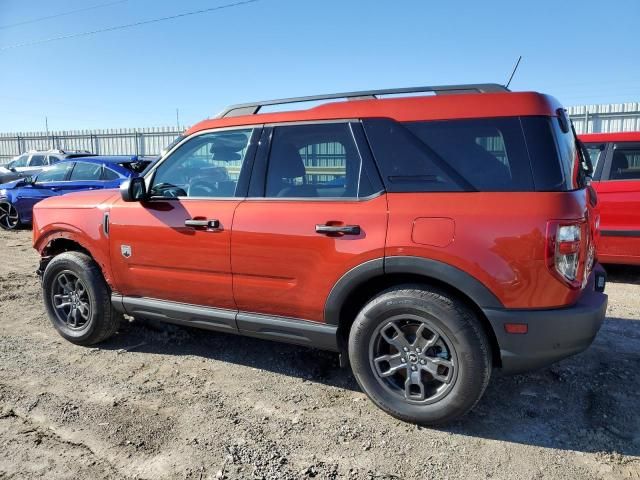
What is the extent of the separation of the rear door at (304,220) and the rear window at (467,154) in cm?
15

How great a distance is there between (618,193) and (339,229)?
457 centimetres

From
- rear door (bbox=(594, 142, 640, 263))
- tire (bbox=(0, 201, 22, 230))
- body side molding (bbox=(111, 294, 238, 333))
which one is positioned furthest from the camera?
tire (bbox=(0, 201, 22, 230))

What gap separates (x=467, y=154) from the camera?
2.80 meters

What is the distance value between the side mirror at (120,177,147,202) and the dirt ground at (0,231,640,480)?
1.31 metres

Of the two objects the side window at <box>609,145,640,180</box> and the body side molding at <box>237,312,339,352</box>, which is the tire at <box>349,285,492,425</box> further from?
the side window at <box>609,145,640,180</box>

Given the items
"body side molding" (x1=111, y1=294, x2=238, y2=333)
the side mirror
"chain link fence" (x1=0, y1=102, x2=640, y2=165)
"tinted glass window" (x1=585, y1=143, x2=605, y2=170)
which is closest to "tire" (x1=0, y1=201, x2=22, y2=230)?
"body side molding" (x1=111, y1=294, x2=238, y2=333)

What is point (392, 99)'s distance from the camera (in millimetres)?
3066

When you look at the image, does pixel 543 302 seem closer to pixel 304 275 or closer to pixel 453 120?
pixel 453 120

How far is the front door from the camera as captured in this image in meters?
3.47

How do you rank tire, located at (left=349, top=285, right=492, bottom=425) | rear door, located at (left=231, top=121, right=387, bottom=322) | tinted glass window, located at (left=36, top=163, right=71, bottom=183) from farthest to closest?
1. tinted glass window, located at (left=36, top=163, right=71, bottom=183)
2. rear door, located at (left=231, top=121, right=387, bottom=322)
3. tire, located at (left=349, top=285, right=492, bottom=425)

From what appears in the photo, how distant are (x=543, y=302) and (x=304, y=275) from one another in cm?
139

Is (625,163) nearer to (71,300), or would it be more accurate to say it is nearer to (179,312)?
(179,312)

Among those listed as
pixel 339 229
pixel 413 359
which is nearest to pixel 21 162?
pixel 339 229

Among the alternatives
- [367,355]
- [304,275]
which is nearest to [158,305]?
[304,275]
